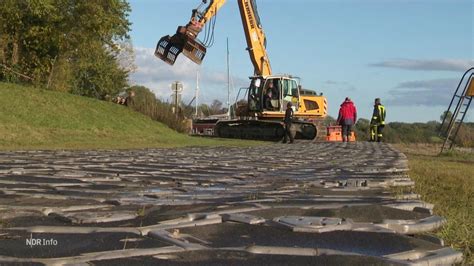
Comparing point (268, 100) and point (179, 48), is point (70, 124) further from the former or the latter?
point (268, 100)

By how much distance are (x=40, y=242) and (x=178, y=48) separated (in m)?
23.7

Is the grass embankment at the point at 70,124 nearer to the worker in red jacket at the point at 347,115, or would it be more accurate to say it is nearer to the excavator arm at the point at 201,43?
the excavator arm at the point at 201,43

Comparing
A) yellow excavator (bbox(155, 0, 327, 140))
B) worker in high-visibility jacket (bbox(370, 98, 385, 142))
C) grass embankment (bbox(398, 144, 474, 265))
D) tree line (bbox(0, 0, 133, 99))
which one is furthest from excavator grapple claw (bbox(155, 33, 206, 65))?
grass embankment (bbox(398, 144, 474, 265))

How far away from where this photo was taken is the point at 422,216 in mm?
3627

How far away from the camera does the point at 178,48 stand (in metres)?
26.1

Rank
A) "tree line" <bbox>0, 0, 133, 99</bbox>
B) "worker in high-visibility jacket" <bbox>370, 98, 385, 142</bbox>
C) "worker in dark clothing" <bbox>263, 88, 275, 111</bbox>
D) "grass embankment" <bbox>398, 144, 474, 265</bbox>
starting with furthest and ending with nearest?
"tree line" <bbox>0, 0, 133, 99</bbox> → "worker in dark clothing" <bbox>263, 88, 275, 111</bbox> → "worker in high-visibility jacket" <bbox>370, 98, 385, 142</bbox> → "grass embankment" <bbox>398, 144, 474, 265</bbox>

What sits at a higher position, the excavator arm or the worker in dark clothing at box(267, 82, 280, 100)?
the excavator arm

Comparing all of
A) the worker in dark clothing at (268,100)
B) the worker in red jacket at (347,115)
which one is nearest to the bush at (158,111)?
the worker in dark clothing at (268,100)

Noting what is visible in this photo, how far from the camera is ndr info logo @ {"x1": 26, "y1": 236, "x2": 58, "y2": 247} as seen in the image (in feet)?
9.18

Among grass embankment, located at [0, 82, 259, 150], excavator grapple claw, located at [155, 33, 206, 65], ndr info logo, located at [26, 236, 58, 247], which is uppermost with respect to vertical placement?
excavator grapple claw, located at [155, 33, 206, 65]

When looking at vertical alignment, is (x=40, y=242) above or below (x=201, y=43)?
below

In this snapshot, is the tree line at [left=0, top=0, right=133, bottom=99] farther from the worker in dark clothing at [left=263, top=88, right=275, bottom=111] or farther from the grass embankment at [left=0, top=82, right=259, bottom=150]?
the worker in dark clothing at [left=263, top=88, right=275, bottom=111]

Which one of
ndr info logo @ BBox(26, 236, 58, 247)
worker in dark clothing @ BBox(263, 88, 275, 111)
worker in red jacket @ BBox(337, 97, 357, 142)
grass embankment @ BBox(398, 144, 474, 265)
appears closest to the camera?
ndr info logo @ BBox(26, 236, 58, 247)

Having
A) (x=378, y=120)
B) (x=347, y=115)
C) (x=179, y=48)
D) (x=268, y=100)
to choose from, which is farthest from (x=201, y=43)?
(x=378, y=120)
